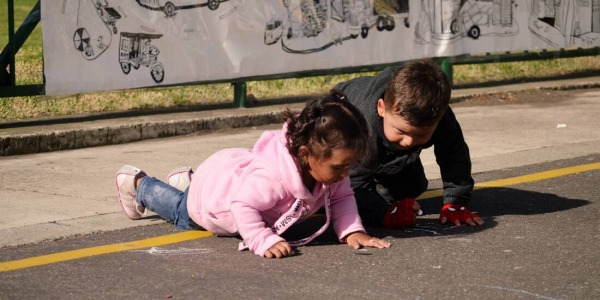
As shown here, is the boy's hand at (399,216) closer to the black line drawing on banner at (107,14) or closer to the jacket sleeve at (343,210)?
the jacket sleeve at (343,210)

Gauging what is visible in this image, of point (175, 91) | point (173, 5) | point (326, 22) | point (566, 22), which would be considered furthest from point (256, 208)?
point (566, 22)

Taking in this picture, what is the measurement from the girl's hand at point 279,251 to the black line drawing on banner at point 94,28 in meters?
4.39

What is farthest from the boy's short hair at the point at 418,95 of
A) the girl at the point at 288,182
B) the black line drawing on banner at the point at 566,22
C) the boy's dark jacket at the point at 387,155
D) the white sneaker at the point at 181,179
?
the black line drawing on banner at the point at 566,22

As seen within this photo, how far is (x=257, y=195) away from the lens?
14.3 ft

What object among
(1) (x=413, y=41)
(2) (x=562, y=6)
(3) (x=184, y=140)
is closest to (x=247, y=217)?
(3) (x=184, y=140)

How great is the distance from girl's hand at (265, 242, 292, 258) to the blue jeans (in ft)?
2.21

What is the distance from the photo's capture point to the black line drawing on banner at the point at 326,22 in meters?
9.70

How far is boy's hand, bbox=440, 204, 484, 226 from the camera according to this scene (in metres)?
5.00

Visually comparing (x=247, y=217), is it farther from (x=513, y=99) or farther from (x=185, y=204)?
(x=513, y=99)

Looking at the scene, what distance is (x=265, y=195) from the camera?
4.34 metres

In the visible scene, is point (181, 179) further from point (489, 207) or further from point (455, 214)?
point (489, 207)

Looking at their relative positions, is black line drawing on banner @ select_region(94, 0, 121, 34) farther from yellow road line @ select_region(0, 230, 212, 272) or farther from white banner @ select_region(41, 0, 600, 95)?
yellow road line @ select_region(0, 230, 212, 272)

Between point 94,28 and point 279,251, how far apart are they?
14.7 ft

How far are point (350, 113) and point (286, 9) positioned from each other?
5.52 metres
